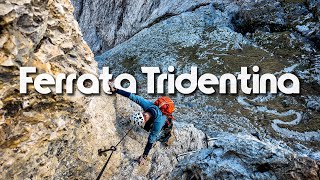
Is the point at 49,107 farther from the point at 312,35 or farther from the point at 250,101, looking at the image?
the point at 312,35

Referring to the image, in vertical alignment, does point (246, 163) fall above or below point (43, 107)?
below

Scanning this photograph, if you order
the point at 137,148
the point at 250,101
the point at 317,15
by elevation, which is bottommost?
the point at 137,148

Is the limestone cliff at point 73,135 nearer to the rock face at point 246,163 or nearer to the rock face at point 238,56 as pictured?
the rock face at point 246,163

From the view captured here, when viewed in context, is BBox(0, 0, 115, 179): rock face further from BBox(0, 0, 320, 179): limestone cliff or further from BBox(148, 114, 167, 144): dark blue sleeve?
BBox(148, 114, 167, 144): dark blue sleeve

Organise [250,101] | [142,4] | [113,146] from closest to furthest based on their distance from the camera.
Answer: [113,146] < [250,101] < [142,4]

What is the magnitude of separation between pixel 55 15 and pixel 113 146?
5.03 meters

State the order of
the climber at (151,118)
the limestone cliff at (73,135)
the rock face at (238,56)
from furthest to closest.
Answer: the rock face at (238,56), the climber at (151,118), the limestone cliff at (73,135)

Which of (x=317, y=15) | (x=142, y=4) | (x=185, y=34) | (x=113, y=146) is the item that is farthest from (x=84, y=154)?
(x=142, y=4)

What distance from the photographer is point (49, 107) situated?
957cm

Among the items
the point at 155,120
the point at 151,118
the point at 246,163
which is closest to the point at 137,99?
the point at 151,118

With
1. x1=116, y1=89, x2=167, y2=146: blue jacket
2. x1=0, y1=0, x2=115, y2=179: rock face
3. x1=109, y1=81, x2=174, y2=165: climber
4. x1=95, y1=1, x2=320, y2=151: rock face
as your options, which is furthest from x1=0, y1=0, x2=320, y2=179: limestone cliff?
x1=95, y1=1, x2=320, y2=151: rock face

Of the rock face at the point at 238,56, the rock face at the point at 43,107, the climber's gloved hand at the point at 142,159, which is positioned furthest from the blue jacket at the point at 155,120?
the rock face at the point at 238,56

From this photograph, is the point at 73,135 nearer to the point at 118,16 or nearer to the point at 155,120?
the point at 155,120

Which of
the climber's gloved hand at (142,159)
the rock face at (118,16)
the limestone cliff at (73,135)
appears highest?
the rock face at (118,16)
